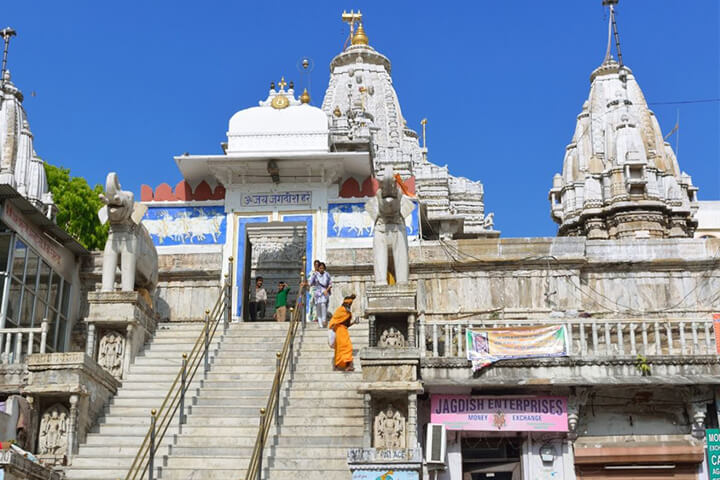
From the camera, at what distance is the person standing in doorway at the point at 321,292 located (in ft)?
57.4

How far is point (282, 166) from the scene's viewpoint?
20922mm

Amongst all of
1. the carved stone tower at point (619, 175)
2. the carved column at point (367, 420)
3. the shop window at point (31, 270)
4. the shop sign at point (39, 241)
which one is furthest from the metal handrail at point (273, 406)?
the carved stone tower at point (619, 175)

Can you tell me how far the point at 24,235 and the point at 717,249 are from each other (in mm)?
14192

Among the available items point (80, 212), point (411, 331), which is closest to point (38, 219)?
point (411, 331)

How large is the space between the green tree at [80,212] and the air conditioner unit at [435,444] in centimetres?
1994

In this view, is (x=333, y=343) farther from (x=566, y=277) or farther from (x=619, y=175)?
(x=619, y=175)

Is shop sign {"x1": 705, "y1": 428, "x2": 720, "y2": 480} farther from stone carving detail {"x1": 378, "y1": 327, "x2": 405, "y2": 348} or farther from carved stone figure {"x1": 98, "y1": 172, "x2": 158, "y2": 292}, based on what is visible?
carved stone figure {"x1": 98, "y1": 172, "x2": 158, "y2": 292}

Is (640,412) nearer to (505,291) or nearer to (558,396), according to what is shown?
(558,396)

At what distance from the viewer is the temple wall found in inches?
754

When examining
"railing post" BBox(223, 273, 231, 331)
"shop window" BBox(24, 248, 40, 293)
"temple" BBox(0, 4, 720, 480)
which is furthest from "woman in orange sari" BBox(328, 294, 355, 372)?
"shop window" BBox(24, 248, 40, 293)

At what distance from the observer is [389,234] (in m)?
15.4

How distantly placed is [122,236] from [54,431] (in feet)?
A: 14.3

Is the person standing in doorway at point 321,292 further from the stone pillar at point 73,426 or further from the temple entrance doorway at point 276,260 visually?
the temple entrance doorway at point 276,260

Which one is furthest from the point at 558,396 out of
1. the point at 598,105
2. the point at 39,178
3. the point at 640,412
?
the point at 598,105
